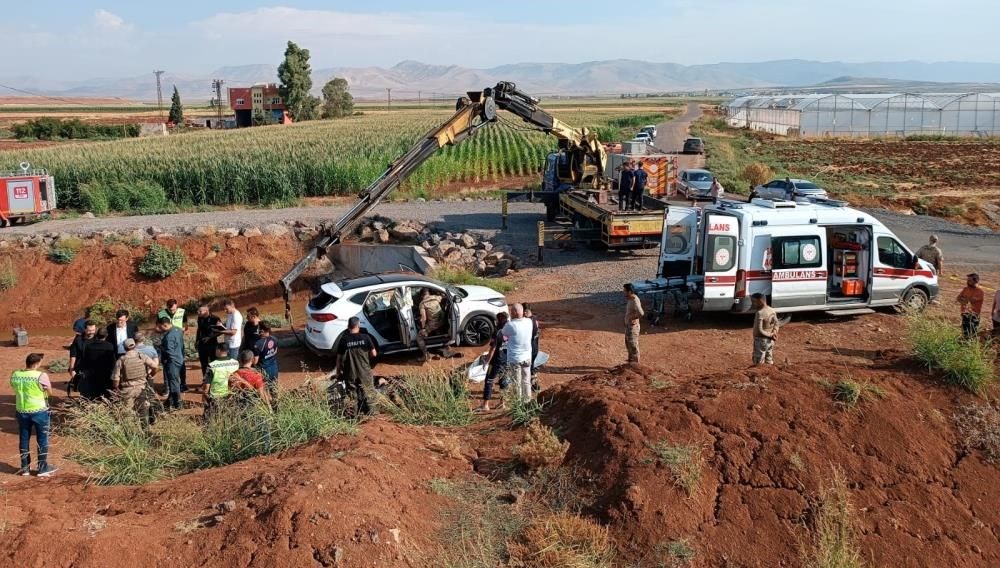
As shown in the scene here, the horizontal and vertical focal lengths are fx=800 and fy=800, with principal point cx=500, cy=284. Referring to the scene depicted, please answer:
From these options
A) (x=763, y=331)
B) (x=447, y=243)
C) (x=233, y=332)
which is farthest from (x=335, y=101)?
(x=763, y=331)

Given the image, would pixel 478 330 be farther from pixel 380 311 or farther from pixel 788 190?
pixel 788 190

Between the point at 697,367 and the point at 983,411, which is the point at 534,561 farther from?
the point at 697,367

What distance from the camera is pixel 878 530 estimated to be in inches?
271

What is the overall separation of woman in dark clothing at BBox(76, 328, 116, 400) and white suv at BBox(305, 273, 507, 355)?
3.39 metres

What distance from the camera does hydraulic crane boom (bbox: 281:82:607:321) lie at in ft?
59.4

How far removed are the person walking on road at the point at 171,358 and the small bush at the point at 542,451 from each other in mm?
5676

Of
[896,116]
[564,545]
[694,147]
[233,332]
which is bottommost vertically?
[564,545]

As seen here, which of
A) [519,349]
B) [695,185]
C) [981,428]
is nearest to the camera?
[981,428]

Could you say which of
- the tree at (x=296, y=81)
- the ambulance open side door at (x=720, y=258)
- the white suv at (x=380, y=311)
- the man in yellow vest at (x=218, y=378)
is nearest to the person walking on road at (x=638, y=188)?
the ambulance open side door at (x=720, y=258)

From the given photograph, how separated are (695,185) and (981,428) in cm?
2276

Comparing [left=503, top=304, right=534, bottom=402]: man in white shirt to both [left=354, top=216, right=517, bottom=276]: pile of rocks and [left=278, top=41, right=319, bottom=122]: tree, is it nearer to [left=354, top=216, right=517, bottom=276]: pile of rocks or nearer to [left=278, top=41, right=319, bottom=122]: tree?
[left=354, top=216, right=517, bottom=276]: pile of rocks

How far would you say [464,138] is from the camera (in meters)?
19.9

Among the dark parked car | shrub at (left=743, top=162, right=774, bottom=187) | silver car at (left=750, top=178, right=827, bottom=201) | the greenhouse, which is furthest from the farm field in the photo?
the greenhouse

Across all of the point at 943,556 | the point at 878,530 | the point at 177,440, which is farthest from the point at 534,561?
the point at 177,440
